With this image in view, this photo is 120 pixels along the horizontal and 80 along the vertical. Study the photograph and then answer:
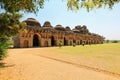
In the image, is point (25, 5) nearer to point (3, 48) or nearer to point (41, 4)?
point (41, 4)

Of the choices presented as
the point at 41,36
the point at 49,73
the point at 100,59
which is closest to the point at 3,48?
the point at 49,73

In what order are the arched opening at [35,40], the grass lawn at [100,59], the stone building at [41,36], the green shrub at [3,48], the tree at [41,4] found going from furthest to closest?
the arched opening at [35,40], the stone building at [41,36], the green shrub at [3,48], the grass lawn at [100,59], the tree at [41,4]

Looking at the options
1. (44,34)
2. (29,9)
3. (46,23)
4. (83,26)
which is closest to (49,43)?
(44,34)

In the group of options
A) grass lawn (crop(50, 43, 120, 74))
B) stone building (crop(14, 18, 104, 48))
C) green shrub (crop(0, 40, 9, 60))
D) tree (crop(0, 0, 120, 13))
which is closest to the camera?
tree (crop(0, 0, 120, 13))

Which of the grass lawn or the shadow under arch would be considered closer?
the grass lawn

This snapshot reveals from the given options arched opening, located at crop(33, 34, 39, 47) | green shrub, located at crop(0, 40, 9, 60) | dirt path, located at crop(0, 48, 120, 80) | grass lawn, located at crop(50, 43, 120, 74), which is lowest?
dirt path, located at crop(0, 48, 120, 80)

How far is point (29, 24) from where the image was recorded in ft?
179

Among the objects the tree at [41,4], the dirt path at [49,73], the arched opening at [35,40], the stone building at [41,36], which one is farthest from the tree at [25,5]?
the arched opening at [35,40]

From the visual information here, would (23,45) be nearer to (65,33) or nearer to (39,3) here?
(65,33)

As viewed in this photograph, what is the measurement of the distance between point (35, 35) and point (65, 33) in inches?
711

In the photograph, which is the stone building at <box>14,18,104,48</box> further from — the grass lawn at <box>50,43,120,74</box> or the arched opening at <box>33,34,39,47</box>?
the grass lawn at <box>50,43,120,74</box>

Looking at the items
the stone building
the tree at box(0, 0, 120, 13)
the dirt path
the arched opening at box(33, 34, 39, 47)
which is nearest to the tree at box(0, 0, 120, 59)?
the tree at box(0, 0, 120, 13)

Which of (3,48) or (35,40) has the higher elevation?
(35,40)

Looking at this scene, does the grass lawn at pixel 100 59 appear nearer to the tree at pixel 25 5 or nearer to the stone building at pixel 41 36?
the tree at pixel 25 5
